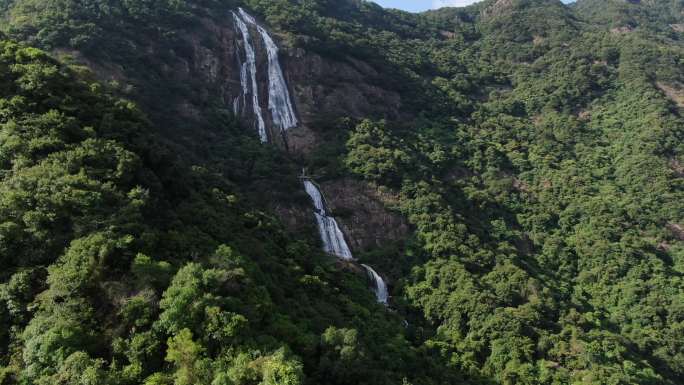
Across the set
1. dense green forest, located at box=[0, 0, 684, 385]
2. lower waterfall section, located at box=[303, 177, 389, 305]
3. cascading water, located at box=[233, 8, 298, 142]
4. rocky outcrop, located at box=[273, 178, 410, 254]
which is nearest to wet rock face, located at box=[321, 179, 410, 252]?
rocky outcrop, located at box=[273, 178, 410, 254]

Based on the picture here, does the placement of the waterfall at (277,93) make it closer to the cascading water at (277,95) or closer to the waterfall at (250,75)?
the cascading water at (277,95)

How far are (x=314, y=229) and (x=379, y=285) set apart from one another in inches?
331

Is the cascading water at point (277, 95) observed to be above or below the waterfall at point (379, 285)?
above

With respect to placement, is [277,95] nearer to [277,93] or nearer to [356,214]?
[277,93]

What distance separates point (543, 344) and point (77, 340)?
95.3 feet

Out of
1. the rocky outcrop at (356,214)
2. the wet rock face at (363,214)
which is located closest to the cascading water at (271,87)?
the wet rock face at (363,214)

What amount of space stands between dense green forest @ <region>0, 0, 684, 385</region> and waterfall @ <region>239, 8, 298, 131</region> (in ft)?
9.57

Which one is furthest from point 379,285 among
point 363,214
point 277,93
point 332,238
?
point 277,93

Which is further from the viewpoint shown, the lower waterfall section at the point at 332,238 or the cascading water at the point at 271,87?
the cascading water at the point at 271,87

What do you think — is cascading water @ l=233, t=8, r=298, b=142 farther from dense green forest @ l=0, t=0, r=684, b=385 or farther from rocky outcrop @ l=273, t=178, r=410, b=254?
rocky outcrop @ l=273, t=178, r=410, b=254

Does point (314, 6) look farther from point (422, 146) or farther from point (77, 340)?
point (77, 340)

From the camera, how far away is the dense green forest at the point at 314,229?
1692 centimetres

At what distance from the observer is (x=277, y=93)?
62.0 meters

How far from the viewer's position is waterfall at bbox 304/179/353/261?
42844 mm
